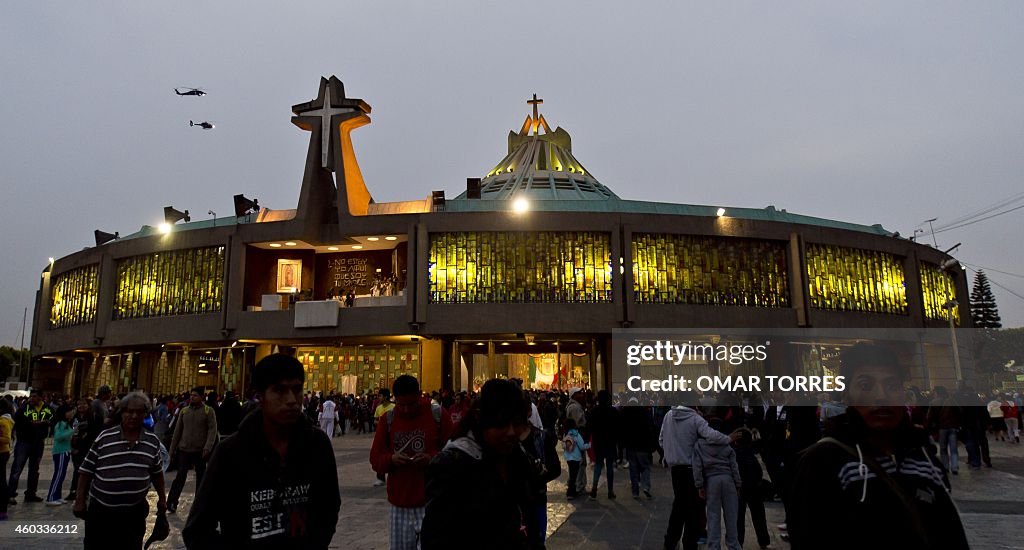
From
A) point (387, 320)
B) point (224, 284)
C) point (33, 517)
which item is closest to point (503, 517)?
point (33, 517)

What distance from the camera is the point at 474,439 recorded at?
111 inches

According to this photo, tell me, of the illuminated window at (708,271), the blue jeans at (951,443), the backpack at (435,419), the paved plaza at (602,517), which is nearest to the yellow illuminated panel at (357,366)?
the illuminated window at (708,271)

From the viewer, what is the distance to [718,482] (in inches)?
259

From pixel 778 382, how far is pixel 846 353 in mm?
31884

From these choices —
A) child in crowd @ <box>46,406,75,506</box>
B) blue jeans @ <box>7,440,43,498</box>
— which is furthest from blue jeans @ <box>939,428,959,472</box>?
blue jeans @ <box>7,440,43,498</box>

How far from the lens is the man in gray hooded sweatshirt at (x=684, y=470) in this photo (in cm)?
679

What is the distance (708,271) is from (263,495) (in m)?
31.3

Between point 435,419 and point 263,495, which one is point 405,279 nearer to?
point 435,419

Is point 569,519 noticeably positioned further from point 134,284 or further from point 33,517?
point 134,284

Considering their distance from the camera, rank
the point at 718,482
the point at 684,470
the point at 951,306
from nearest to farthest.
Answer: the point at 718,482, the point at 684,470, the point at 951,306

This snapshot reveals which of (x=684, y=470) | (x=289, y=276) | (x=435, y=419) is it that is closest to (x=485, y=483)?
(x=435, y=419)

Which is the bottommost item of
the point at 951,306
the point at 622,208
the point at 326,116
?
the point at 951,306

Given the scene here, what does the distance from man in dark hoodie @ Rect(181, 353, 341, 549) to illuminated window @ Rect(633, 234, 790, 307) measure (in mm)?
28982

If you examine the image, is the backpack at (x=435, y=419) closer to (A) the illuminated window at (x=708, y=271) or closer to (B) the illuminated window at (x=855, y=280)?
(A) the illuminated window at (x=708, y=271)
